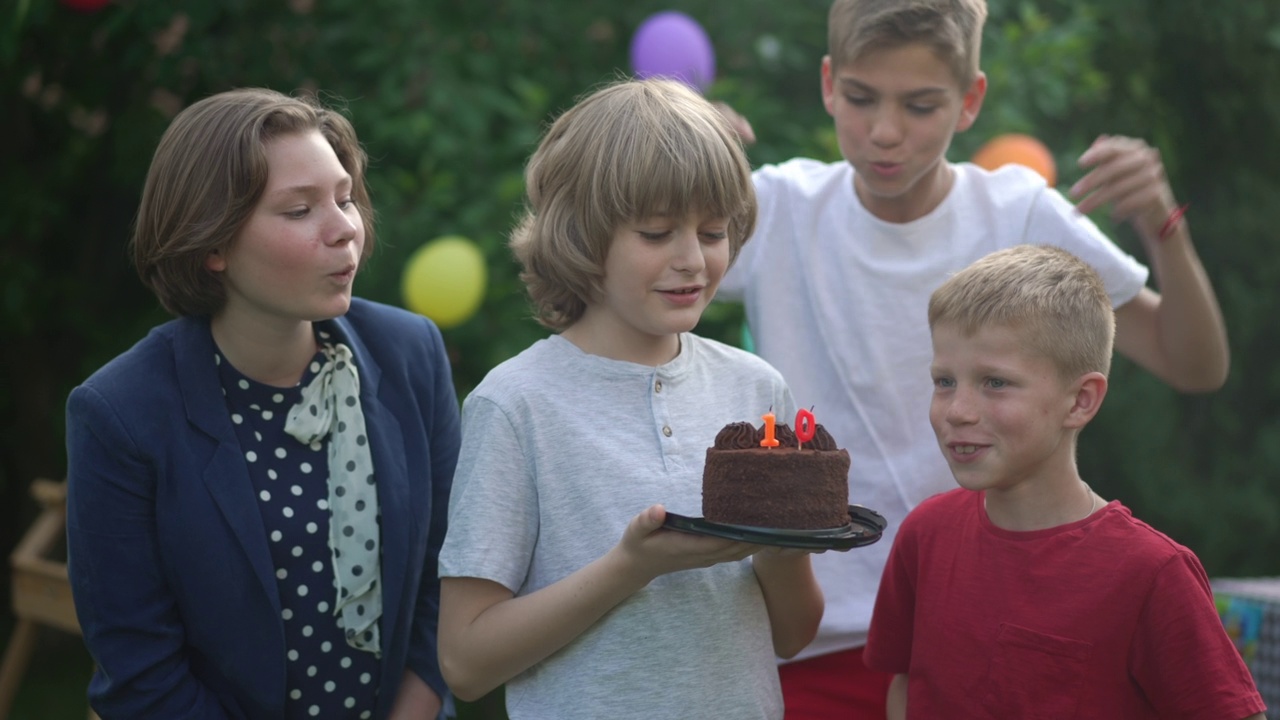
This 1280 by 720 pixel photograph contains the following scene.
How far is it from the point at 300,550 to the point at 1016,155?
10.3 feet

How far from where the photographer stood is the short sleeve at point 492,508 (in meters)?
2.16

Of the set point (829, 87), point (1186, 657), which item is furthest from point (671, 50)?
point (1186, 657)

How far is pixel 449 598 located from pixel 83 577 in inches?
29.9

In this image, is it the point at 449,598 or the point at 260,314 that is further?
the point at 260,314

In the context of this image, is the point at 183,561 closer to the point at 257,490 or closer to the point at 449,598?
the point at 257,490

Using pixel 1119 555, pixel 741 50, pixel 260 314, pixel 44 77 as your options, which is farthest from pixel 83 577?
pixel 44 77

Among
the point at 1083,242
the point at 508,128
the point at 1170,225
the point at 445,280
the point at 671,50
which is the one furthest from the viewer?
the point at 508,128

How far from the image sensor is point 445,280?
4484 millimetres

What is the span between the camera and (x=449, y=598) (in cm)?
221

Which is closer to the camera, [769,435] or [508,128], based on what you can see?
[769,435]

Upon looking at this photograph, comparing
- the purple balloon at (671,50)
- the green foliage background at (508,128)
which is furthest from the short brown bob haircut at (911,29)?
the purple balloon at (671,50)

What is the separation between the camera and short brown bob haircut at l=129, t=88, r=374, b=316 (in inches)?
94.8

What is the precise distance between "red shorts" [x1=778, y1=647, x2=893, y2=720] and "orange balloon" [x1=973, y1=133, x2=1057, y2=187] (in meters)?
2.31

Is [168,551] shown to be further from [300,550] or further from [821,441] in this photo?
[821,441]
